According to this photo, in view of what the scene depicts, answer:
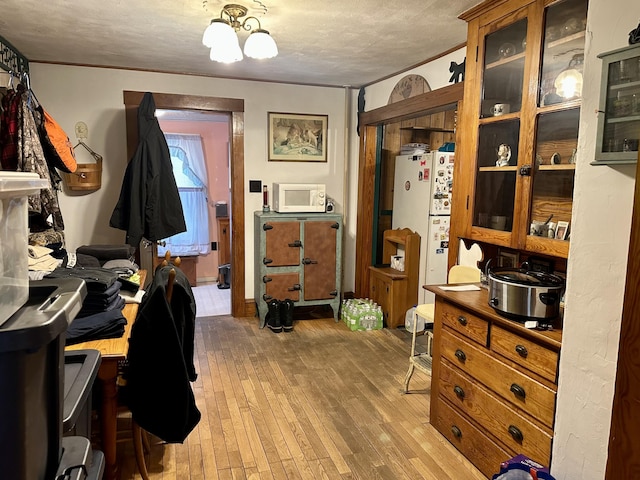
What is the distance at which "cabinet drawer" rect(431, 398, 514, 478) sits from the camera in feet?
6.87

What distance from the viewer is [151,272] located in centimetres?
406

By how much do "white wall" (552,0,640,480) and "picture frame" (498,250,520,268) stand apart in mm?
936

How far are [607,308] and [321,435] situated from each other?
1.65m

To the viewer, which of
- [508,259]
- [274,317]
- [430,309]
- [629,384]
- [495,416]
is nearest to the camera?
[629,384]

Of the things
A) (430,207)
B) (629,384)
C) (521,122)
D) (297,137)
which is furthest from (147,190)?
(629,384)

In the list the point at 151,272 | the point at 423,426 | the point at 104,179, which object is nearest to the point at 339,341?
the point at 423,426

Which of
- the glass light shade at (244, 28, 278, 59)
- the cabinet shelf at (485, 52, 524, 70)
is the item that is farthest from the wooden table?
the cabinet shelf at (485, 52, 524, 70)

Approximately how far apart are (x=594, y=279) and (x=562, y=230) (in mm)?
596

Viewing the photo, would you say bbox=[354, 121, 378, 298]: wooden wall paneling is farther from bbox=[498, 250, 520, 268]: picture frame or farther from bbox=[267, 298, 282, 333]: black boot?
bbox=[498, 250, 520, 268]: picture frame

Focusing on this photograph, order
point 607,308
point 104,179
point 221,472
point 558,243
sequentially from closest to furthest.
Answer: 1. point 607,308
2. point 558,243
3. point 221,472
4. point 104,179

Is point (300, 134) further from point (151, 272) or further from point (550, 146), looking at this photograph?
point (550, 146)

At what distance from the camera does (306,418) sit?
268 cm

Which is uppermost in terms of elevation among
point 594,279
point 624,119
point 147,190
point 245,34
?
point 245,34

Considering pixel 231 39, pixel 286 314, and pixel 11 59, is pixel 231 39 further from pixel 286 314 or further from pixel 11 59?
pixel 286 314
